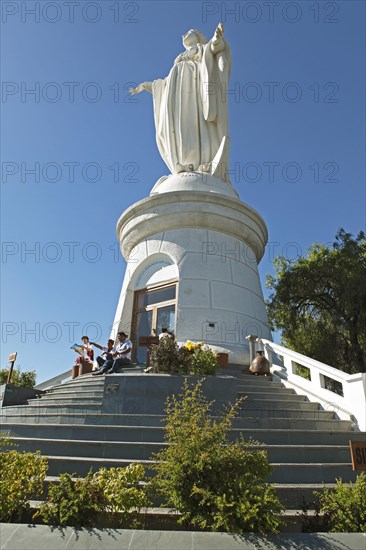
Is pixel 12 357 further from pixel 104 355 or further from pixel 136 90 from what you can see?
pixel 136 90

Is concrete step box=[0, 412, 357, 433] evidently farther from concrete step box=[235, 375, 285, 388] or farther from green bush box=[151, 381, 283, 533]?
green bush box=[151, 381, 283, 533]

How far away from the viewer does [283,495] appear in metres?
5.84

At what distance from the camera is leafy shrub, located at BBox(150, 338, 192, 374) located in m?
8.98

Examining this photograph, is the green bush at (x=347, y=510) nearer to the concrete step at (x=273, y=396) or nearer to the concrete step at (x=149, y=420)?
the concrete step at (x=149, y=420)

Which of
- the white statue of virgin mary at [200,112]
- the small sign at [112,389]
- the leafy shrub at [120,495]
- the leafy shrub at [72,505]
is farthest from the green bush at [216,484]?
the white statue of virgin mary at [200,112]

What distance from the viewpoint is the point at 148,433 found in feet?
23.2

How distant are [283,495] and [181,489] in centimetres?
208

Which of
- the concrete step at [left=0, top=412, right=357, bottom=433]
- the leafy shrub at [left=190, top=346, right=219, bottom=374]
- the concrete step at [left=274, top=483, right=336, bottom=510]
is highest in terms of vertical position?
the leafy shrub at [left=190, top=346, right=219, bottom=374]

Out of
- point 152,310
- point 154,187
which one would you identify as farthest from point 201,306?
point 154,187

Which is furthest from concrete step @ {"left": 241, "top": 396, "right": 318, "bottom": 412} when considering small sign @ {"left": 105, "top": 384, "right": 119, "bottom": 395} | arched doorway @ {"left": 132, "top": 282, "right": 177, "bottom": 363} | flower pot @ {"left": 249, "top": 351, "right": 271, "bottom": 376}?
arched doorway @ {"left": 132, "top": 282, "right": 177, "bottom": 363}

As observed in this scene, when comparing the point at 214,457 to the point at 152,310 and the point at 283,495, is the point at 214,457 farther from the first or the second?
the point at 152,310

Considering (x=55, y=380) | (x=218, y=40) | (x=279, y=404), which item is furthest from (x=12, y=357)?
(x=218, y=40)

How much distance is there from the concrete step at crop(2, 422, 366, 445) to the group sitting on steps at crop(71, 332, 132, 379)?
314 centimetres

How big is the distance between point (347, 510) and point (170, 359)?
5.12 metres
